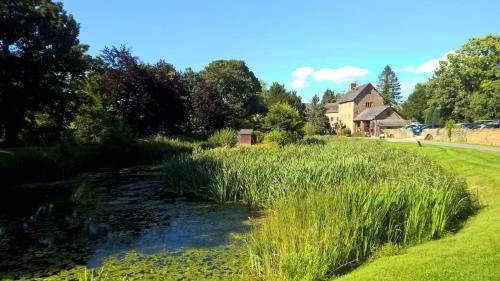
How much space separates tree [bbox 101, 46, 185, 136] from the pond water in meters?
12.4

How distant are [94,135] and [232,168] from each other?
1424cm

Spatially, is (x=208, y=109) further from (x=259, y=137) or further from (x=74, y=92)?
(x=74, y=92)

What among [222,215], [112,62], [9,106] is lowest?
[222,215]

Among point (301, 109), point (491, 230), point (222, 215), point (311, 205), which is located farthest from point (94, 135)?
point (301, 109)

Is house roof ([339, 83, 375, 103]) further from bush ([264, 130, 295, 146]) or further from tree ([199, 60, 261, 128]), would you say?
bush ([264, 130, 295, 146])

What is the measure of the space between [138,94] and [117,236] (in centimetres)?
1931

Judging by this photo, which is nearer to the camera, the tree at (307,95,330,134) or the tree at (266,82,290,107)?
the tree at (266,82,290,107)

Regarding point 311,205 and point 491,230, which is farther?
point 311,205

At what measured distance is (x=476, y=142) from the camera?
27234 millimetres

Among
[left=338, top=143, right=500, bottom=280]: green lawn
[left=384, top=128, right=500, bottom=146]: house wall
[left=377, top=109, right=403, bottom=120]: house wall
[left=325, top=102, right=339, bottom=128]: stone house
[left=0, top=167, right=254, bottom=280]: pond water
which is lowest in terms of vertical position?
[left=0, top=167, right=254, bottom=280]: pond water

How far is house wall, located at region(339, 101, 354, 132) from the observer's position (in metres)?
69.2

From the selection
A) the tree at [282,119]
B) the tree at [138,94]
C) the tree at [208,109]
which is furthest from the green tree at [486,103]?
the tree at [138,94]

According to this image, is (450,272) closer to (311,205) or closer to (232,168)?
(311,205)

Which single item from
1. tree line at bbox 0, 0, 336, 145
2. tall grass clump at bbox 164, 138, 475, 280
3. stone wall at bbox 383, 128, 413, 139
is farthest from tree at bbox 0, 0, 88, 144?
stone wall at bbox 383, 128, 413, 139
